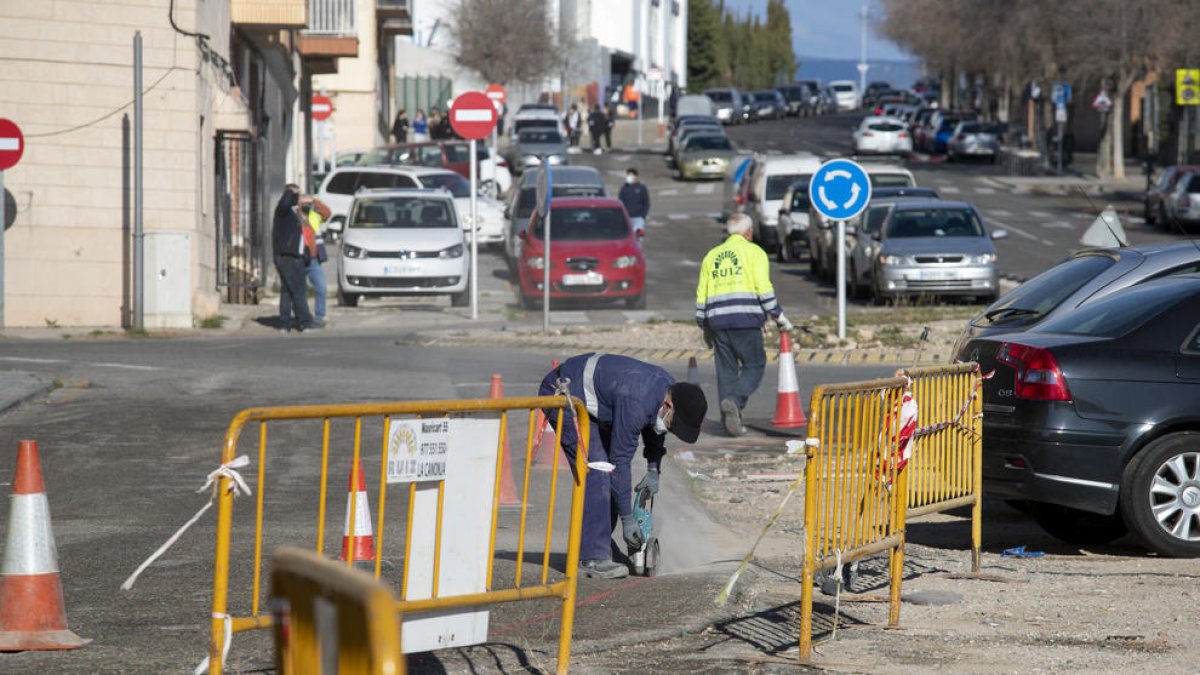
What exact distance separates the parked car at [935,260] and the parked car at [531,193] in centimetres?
580

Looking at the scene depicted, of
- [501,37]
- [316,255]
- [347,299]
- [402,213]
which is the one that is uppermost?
[501,37]

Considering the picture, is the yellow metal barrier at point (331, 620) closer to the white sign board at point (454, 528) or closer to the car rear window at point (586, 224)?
the white sign board at point (454, 528)

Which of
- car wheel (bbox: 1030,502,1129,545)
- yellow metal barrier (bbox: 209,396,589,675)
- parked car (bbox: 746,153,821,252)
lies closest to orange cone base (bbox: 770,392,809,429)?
car wheel (bbox: 1030,502,1129,545)

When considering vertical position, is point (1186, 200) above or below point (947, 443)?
above

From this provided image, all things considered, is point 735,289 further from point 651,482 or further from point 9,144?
point 9,144

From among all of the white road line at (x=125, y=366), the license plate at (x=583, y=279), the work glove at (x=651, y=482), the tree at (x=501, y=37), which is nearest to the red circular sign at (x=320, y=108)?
the license plate at (x=583, y=279)

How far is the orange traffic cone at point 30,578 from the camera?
697cm

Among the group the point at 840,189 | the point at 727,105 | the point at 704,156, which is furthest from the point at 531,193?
the point at 727,105

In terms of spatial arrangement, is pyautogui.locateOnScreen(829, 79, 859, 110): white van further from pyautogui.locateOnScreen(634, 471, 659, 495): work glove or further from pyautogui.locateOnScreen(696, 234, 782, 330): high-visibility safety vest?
pyautogui.locateOnScreen(634, 471, 659, 495): work glove

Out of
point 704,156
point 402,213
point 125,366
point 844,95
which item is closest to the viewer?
point 125,366

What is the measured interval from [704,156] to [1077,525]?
47.1 m

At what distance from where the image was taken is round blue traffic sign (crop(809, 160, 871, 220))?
19719mm

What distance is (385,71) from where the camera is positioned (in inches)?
2426

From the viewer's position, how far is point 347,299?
27.0 m
